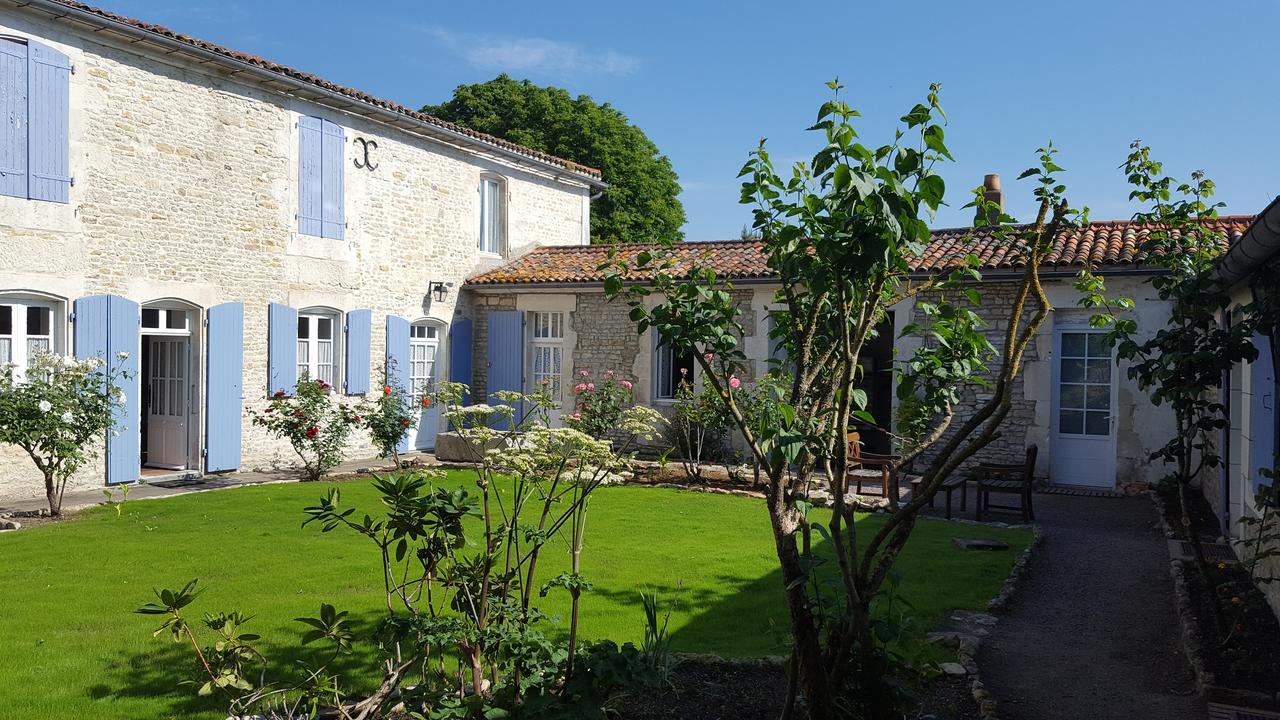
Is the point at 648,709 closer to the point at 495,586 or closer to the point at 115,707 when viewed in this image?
the point at 495,586

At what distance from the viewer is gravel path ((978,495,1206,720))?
4711mm

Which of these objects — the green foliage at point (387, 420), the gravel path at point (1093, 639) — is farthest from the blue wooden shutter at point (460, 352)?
the gravel path at point (1093, 639)

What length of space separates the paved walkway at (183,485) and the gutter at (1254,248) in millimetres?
10194

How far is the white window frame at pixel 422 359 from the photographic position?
15180 mm

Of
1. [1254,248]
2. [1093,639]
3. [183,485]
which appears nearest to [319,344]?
[183,485]

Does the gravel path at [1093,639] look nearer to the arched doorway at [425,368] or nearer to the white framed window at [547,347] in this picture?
the white framed window at [547,347]

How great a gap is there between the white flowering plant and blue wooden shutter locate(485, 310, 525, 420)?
658 centimetres

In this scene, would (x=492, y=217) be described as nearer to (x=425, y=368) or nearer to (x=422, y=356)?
(x=422, y=356)

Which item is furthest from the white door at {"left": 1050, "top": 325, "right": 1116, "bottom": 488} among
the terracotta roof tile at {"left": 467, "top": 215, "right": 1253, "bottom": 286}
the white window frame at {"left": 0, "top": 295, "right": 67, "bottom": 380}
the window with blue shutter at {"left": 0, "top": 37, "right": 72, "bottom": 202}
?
the window with blue shutter at {"left": 0, "top": 37, "right": 72, "bottom": 202}

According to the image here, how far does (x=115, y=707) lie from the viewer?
4215mm

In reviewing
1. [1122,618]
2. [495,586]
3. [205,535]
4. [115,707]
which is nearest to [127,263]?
[205,535]

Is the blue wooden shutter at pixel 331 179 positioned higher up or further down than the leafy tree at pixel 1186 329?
higher up

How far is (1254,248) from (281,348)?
11.2 m

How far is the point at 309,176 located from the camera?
13188mm
